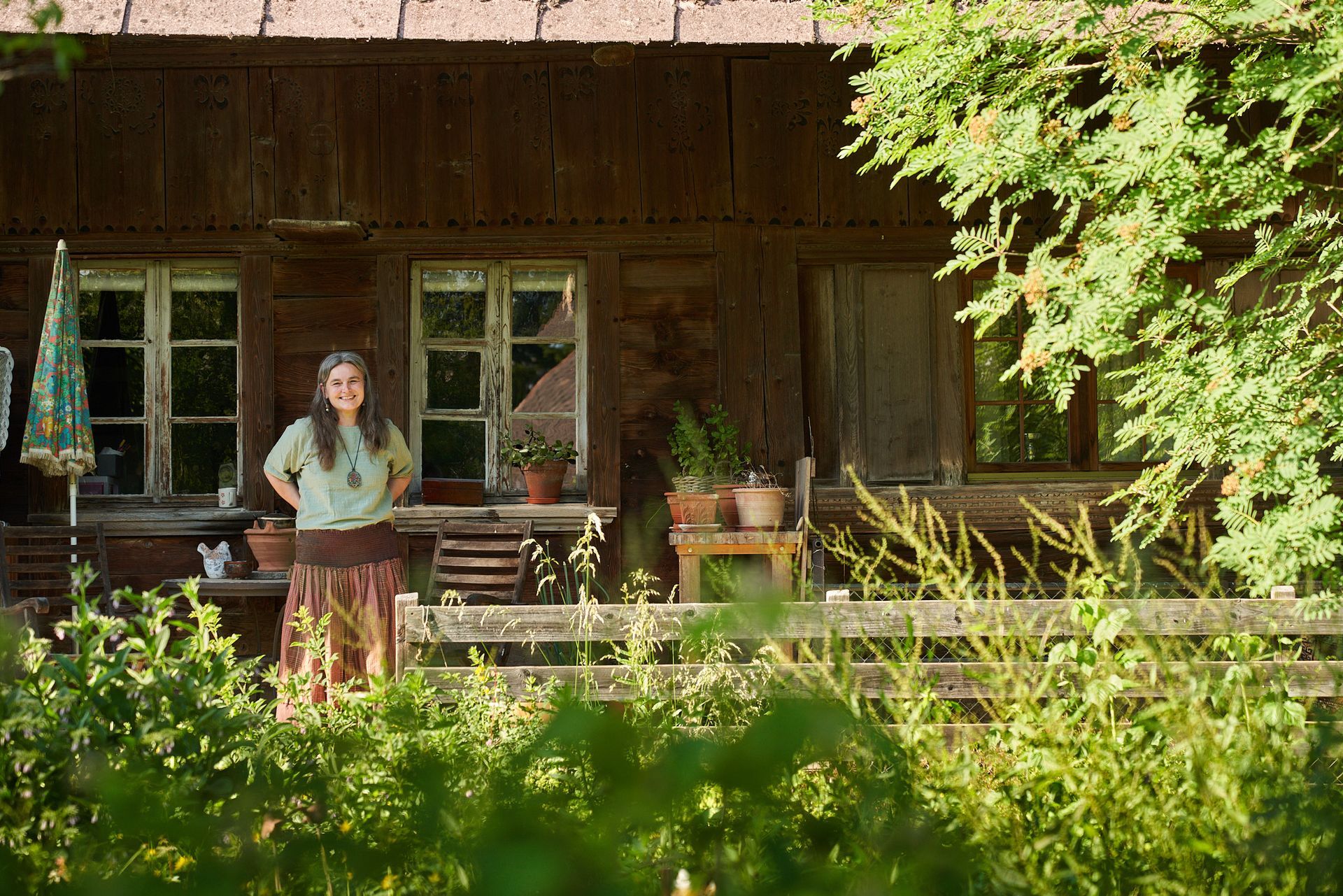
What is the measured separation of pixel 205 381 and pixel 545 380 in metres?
2.25

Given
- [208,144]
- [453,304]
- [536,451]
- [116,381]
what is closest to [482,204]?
[453,304]

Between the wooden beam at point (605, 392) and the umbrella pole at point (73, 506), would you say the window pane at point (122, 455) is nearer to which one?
the umbrella pole at point (73, 506)

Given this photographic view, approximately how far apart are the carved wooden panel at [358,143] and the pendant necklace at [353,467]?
2.10 metres

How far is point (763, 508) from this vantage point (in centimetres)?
568

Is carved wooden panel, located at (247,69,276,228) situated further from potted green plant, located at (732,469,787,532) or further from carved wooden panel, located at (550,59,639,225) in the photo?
potted green plant, located at (732,469,787,532)

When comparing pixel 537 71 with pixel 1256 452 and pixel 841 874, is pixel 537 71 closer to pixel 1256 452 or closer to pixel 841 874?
pixel 1256 452

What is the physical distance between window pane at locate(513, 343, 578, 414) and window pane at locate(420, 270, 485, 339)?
382mm

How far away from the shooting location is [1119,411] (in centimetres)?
677

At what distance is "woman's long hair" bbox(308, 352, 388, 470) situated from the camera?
4715 millimetres

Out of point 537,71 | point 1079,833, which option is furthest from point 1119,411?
point 1079,833

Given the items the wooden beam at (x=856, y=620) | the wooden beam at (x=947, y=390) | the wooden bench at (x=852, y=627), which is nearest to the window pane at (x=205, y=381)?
the wooden bench at (x=852, y=627)

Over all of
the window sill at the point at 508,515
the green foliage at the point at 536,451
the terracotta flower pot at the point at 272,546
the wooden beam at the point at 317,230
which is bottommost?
the terracotta flower pot at the point at 272,546

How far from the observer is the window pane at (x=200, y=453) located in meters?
6.55

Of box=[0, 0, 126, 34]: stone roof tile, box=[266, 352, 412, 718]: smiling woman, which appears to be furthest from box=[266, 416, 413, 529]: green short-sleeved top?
box=[0, 0, 126, 34]: stone roof tile
